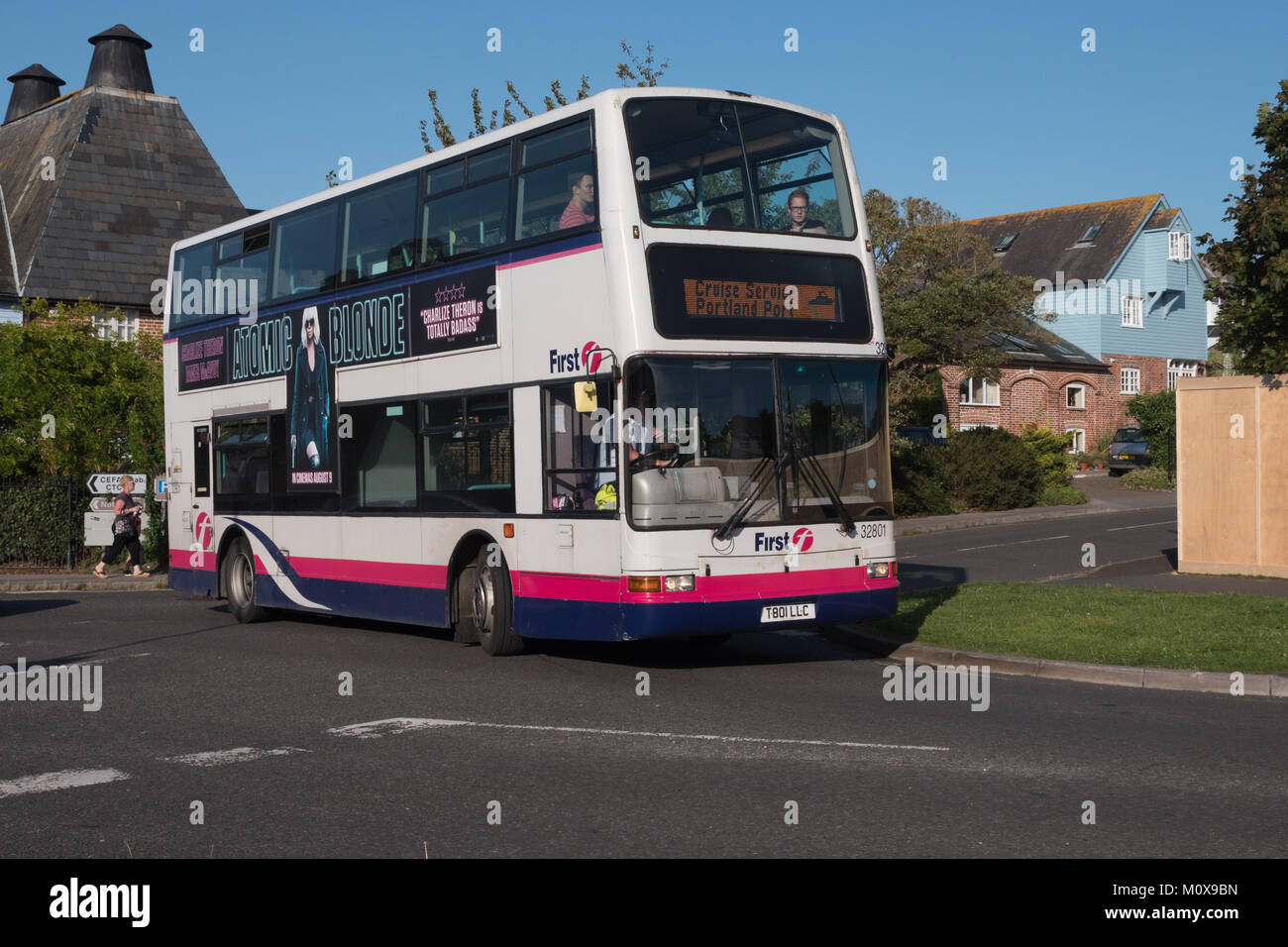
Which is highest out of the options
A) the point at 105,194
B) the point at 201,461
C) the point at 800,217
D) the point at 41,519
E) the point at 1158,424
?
the point at 105,194

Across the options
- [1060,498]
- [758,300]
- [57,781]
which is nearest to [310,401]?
[758,300]

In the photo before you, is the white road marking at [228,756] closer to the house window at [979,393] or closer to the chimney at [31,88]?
the house window at [979,393]

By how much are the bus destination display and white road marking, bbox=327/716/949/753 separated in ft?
12.1

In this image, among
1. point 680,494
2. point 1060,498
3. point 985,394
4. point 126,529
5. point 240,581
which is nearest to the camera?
point 680,494

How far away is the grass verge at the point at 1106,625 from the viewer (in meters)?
11.9

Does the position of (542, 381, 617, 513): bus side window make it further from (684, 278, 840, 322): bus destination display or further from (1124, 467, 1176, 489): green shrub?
Answer: (1124, 467, 1176, 489): green shrub

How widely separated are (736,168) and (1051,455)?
31.9 meters

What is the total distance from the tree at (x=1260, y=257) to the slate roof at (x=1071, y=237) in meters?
40.7

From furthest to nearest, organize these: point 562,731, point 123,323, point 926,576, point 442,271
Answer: point 123,323
point 926,576
point 442,271
point 562,731

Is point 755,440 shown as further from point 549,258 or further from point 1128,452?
point 1128,452

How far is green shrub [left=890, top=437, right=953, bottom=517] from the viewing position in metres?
35.4

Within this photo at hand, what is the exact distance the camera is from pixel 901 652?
42.6 ft

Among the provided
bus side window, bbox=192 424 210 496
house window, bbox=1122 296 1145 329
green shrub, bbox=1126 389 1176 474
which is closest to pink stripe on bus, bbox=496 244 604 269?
bus side window, bbox=192 424 210 496

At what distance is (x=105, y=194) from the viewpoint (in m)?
44.7
